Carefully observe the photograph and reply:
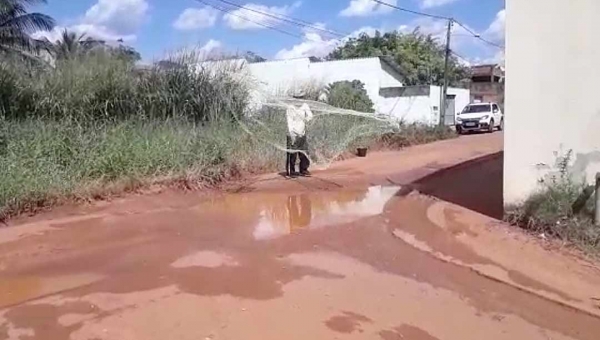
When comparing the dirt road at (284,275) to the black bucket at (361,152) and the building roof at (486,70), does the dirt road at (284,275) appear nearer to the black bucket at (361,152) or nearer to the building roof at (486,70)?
the black bucket at (361,152)

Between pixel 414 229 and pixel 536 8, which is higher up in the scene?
pixel 536 8

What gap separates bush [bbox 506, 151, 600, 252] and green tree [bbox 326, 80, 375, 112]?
1437 cm

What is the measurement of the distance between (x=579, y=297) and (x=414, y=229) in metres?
2.97

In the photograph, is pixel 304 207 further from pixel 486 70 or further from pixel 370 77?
pixel 486 70

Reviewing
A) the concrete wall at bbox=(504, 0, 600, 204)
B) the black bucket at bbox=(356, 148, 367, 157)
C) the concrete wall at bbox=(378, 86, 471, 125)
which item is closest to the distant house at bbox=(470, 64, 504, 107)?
the concrete wall at bbox=(378, 86, 471, 125)

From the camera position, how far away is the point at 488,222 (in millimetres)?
8258

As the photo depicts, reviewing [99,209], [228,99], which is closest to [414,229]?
[99,209]

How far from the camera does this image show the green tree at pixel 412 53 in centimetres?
3956

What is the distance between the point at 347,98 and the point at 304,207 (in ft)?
47.5

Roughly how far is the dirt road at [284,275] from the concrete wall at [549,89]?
3.72ft

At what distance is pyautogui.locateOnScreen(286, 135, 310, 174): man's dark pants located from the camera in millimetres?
12039

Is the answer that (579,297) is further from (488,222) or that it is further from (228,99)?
(228,99)

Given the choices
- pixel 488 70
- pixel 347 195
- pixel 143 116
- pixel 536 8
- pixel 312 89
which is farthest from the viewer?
pixel 488 70

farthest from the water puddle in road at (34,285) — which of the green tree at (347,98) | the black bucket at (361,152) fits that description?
the green tree at (347,98)
